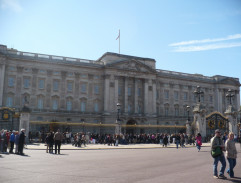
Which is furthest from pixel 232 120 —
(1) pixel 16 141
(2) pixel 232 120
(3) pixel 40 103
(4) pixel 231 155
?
(3) pixel 40 103

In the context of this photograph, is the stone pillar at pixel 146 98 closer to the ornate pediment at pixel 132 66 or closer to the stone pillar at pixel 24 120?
the ornate pediment at pixel 132 66

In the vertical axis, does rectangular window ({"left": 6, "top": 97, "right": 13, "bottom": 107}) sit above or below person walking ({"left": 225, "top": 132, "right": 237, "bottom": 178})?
above

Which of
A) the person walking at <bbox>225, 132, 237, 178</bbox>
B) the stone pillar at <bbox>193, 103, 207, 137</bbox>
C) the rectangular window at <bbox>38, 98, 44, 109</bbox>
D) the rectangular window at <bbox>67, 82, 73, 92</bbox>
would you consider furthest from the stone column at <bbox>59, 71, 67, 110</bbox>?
the person walking at <bbox>225, 132, 237, 178</bbox>

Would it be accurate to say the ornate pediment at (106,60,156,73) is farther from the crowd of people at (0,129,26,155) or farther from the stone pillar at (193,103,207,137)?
the crowd of people at (0,129,26,155)

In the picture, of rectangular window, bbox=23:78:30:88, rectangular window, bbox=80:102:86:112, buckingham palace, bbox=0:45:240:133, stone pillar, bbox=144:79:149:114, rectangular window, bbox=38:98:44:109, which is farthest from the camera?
stone pillar, bbox=144:79:149:114

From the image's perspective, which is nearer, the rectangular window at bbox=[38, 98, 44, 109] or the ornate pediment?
the rectangular window at bbox=[38, 98, 44, 109]

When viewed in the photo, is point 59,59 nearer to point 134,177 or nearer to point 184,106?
point 184,106

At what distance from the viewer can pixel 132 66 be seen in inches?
2267

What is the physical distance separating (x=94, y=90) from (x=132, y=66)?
10.7 m

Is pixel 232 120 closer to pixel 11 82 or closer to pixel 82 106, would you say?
pixel 82 106

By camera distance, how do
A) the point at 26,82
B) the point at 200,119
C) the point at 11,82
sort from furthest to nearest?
the point at 26,82, the point at 11,82, the point at 200,119

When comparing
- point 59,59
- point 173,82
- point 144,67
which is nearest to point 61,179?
point 59,59

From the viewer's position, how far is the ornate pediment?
5572cm

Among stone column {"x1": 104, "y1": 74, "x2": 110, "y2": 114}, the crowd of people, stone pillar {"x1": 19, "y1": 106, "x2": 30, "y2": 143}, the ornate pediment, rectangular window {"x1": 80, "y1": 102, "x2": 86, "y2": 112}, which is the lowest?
the crowd of people
